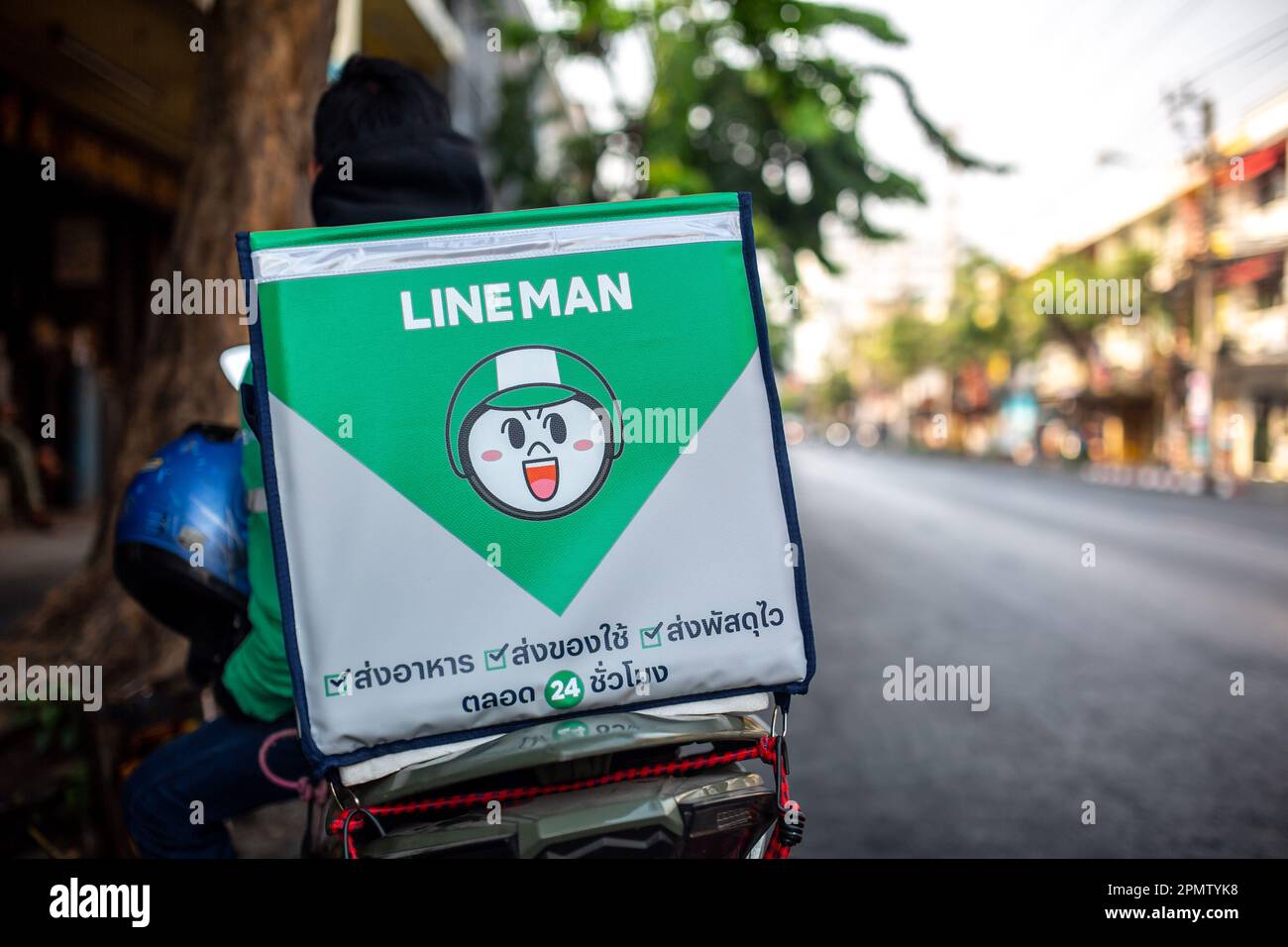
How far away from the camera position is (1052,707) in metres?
5.04

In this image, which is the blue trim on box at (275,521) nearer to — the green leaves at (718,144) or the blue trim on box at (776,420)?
the blue trim on box at (776,420)

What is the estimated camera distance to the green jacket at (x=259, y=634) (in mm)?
1589

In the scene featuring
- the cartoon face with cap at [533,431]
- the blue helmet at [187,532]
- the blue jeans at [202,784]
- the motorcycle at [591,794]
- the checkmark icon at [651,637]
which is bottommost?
the blue jeans at [202,784]

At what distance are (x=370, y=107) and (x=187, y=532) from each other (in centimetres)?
87

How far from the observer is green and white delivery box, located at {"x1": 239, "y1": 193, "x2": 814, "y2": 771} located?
1399 mm

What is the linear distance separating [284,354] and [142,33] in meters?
8.11

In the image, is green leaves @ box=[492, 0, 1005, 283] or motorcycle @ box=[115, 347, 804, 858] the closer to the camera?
motorcycle @ box=[115, 347, 804, 858]

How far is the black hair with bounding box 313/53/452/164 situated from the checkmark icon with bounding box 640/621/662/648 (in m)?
1.05

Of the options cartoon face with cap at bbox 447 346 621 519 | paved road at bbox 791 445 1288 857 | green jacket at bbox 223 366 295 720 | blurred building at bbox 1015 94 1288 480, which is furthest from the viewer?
blurred building at bbox 1015 94 1288 480

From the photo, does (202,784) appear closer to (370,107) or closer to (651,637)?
(651,637)

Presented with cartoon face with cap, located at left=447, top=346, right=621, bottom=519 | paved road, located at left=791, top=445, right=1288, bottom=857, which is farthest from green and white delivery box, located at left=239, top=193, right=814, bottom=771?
paved road, located at left=791, top=445, right=1288, bottom=857

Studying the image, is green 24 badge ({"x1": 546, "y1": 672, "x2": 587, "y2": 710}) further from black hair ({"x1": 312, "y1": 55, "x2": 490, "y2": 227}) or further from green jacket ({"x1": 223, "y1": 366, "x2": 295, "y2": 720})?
black hair ({"x1": 312, "y1": 55, "x2": 490, "y2": 227})

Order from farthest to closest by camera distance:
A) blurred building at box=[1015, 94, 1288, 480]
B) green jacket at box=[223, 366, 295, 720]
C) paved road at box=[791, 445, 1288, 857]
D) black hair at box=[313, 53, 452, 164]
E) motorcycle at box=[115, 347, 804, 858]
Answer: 1. blurred building at box=[1015, 94, 1288, 480]
2. paved road at box=[791, 445, 1288, 857]
3. black hair at box=[313, 53, 452, 164]
4. green jacket at box=[223, 366, 295, 720]
5. motorcycle at box=[115, 347, 804, 858]

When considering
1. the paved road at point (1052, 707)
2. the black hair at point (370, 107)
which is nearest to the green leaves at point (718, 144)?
the paved road at point (1052, 707)
